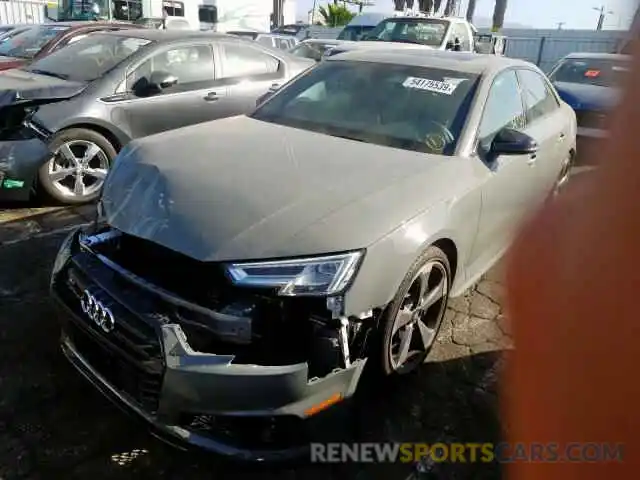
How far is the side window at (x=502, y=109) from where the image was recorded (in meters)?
3.17

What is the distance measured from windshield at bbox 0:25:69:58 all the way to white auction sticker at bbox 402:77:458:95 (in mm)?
7170

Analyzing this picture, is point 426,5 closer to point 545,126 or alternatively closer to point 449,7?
point 449,7

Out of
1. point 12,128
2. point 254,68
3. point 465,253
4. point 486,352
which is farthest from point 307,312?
point 254,68

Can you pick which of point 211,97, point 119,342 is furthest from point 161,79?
point 119,342

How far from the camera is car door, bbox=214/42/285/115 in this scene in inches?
227

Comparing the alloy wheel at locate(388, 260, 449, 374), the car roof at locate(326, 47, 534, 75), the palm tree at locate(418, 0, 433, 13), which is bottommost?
the alloy wheel at locate(388, 260, 449, 374)

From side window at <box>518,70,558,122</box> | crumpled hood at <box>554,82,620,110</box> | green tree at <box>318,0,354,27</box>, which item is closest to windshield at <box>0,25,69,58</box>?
side window at <box>518,70,558,122</box>

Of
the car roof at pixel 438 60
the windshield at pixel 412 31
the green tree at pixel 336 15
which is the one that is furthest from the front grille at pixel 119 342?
the green tree at pixel 336 15

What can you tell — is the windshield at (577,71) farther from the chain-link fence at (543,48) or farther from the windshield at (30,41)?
the chain-link fence at (543,48)

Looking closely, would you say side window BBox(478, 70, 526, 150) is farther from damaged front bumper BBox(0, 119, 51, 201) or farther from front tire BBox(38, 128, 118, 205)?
damaged front bumper BBox(0, 119, 51, 201)

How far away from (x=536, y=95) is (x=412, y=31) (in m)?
8.38

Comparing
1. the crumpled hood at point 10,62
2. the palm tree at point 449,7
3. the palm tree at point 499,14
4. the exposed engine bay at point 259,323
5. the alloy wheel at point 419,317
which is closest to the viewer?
the exposed engine bay at point 259,323

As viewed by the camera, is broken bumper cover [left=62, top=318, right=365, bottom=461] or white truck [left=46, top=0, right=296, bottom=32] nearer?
broken bumper cover [left=62, top=318, right=365, bottom=461]

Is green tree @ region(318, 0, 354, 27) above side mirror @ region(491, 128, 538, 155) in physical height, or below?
above
